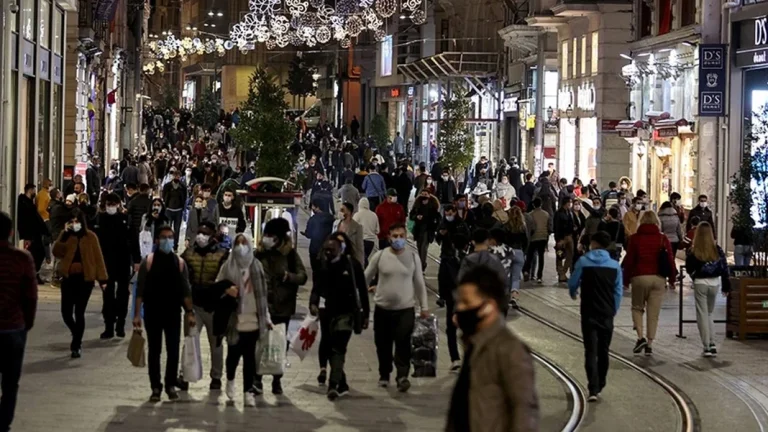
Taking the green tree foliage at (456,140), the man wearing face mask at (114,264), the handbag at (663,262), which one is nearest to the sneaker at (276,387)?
the man wearing face mask at (114,264)

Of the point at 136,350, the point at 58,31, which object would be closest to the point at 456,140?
the point at 58,31

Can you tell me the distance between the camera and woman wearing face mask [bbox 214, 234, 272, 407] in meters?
14.2

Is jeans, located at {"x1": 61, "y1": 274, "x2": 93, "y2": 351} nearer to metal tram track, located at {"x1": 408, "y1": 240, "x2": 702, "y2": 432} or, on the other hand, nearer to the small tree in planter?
metal tram track, located at {"x1": 408, "y1": 240, "x2": 702, "y2": 432}

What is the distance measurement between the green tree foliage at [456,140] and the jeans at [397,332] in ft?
125

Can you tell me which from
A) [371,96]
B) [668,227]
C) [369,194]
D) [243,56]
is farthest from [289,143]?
[243,56]

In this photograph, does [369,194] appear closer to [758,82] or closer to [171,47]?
[758,82]

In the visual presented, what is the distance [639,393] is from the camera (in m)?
16.0

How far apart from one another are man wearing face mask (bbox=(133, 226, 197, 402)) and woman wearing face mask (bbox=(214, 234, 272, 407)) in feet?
1.24

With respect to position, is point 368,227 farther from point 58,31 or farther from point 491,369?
point 491,369

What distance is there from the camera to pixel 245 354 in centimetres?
1435

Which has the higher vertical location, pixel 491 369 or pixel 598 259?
pixel 598 259

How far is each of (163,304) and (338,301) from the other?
1.65m

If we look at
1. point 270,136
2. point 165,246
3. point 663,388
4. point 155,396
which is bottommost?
point 663,388

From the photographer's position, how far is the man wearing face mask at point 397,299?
601 inches
